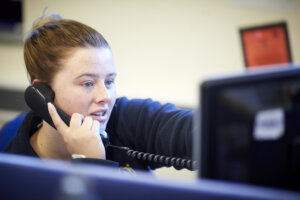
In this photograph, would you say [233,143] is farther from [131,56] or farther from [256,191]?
[131,56]

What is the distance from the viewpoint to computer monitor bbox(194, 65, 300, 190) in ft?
1.55

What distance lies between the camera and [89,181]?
41 centimetres

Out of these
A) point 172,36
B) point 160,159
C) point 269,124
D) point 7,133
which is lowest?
point 160,159

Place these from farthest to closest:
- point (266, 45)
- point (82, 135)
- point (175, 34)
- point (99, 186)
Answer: point (175, 34) < point (266, 45) < point (82, 135) < point (99, 186)

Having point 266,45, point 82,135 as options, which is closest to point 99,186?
point 82,135

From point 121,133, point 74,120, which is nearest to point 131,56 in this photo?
point 121,133

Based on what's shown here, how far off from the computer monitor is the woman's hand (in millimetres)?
559

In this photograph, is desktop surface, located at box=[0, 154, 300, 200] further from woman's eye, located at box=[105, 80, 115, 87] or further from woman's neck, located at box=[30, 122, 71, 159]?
woman's neck, located at box=[30, 122, 71, 159]

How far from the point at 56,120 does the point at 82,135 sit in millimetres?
137

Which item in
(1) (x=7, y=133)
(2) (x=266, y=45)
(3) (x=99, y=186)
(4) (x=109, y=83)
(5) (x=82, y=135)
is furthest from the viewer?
(2) (x=266, y=45)

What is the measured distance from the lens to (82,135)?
1050 millimetres

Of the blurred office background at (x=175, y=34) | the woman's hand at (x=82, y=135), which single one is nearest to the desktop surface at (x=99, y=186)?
the woman's hand at (x=82, y=135)

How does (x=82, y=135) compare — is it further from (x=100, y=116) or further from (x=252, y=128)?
(x=252, y=128)

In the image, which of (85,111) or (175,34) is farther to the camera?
(175,34)
